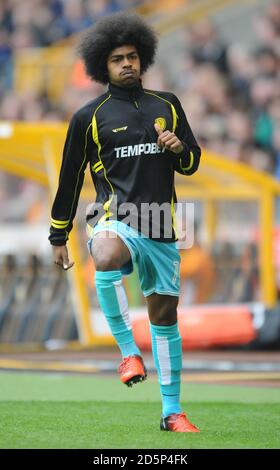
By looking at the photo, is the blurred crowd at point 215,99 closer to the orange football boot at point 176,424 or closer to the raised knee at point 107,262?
the orange football boot at point 176,424

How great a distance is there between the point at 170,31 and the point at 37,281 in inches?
244

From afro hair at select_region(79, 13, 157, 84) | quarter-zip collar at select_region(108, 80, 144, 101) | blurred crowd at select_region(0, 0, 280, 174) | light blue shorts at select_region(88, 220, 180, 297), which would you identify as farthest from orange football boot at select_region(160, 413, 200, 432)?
blurred crowd at select_region(0, 0, 280, 174)

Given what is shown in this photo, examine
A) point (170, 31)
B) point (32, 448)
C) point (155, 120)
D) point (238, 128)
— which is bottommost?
point (32, 448)

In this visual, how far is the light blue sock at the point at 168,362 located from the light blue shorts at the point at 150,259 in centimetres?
22

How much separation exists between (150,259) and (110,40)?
1.30 meters

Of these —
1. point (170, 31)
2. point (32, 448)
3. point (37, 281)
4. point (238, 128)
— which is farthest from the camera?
point (170, 31)

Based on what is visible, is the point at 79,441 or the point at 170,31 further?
the point at 170,31

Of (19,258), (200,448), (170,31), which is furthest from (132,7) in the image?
(200,448)

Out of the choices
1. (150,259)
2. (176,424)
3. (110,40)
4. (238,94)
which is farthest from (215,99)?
(176,424)

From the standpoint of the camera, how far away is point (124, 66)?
7.03 meters

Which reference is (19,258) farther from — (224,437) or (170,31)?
(224,437)

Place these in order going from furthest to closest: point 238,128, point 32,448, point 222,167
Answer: point 238,128, point 222,167, point 32,448

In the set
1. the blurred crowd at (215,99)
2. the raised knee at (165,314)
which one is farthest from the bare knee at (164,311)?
the blurred crowd at (215,99)

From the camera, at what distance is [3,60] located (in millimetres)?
22391
